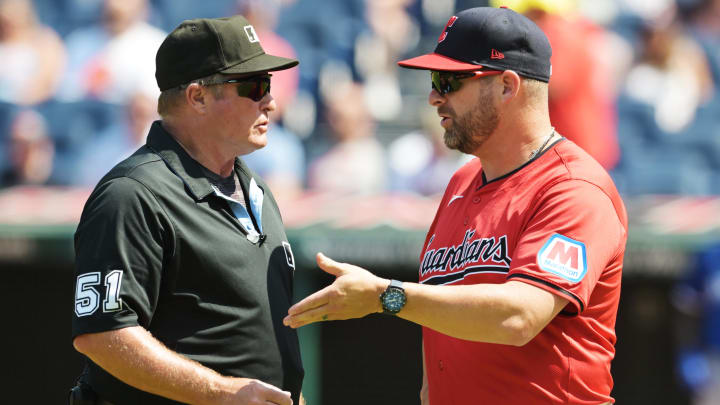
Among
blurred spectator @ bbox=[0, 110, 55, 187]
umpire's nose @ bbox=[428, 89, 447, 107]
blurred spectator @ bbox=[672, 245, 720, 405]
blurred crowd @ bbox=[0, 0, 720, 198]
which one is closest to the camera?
umpire's nose @ bbox=[428, 89, 447, 107]

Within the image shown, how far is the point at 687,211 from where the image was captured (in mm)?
6059

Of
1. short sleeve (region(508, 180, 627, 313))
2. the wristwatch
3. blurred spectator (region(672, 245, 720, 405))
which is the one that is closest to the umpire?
the wristwatch

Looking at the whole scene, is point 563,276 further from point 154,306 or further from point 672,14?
point 672,14

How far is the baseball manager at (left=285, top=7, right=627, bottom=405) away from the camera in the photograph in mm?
2473

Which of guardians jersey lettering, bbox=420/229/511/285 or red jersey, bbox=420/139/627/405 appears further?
guardians jersey lettering, bbox=420/229/511/285

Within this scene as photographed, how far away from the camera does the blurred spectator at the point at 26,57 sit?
7.17 meters

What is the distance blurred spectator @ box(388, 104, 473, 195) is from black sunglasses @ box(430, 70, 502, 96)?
3.42m

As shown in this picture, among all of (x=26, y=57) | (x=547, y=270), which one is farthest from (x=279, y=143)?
(x=547, y=270)

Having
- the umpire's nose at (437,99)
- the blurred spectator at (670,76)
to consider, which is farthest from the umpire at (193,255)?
the blurred spectator at (670,76)

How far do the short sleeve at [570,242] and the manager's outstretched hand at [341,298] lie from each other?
0.41m

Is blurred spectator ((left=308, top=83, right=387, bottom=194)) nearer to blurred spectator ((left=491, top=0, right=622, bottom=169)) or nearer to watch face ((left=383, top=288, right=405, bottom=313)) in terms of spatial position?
blurred spectator ((left=491, top=0, right=622, bottom=169))

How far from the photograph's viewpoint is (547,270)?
2523mm

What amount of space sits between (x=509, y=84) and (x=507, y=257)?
541 millimetres

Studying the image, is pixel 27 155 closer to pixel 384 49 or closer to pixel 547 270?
pixel 384 49
